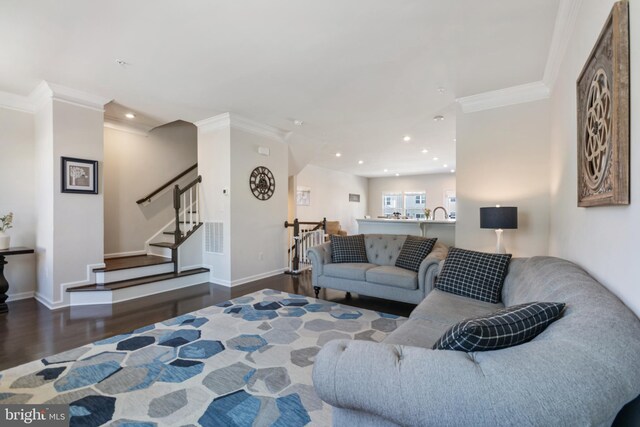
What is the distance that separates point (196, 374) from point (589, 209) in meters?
3.00

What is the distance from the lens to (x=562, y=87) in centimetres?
279

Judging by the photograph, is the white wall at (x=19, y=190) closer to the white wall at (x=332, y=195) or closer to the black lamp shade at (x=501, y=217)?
the black lamp shade at (x=501, y=217)

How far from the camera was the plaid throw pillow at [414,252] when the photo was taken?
12.2 ft

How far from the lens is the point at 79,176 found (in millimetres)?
3807

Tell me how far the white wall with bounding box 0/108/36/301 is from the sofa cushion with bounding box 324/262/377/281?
416cm

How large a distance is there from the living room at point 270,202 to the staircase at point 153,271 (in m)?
0.05

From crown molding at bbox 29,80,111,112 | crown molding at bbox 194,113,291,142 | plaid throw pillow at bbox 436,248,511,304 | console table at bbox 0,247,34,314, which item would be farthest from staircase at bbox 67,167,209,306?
plaid throw pillow at bbox 436,248,511,304

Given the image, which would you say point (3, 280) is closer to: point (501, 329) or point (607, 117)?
point (501, 329)

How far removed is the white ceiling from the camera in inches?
88.6

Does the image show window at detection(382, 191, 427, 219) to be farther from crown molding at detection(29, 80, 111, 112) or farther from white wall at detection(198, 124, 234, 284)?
crown molding at detection(29, 80, 111, 112)

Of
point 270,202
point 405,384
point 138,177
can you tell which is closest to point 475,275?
point 405,384

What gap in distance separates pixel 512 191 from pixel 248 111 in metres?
3.96

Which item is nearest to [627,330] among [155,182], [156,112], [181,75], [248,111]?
[181,75]

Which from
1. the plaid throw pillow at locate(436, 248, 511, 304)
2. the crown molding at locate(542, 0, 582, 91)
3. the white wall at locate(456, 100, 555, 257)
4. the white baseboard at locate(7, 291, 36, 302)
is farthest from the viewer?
the white baseboard at locate(7, 291, 36, 302)
